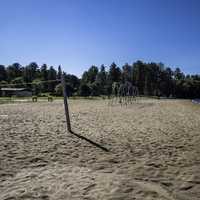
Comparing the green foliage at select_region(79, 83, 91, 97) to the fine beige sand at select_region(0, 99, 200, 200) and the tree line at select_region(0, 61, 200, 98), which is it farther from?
the fine beige sand at select_region(0, 99, 200, 200)

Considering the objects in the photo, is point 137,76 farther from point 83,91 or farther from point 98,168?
point 98,168

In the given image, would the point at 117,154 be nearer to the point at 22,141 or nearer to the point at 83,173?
the point at 83,173

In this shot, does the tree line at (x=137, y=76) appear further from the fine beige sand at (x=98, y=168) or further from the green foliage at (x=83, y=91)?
the fine beige sand at (x=98, y=168)

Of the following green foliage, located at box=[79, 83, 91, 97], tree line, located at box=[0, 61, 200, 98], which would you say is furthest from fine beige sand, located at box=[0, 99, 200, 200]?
tree line, located at box=[0, 61, 200, 98]

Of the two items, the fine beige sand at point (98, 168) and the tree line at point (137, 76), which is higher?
the tree line at point (137, 76)

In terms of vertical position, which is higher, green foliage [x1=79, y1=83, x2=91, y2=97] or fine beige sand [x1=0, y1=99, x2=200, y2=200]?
green foliage [x1=79, y1=83, x2=91, y2=97]

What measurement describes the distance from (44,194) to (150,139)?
4.64 m

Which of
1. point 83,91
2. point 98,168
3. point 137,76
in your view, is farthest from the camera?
point 137,76

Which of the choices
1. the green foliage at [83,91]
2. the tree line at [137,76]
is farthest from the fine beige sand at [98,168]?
Answer: the tree line at [137,76]

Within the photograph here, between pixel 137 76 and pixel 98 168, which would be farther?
pixel 137 76

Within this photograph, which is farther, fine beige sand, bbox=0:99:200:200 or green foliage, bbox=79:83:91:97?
green foliage, bbox=79:83:91:97

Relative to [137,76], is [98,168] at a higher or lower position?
lower

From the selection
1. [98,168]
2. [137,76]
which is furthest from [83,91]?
[98,168]

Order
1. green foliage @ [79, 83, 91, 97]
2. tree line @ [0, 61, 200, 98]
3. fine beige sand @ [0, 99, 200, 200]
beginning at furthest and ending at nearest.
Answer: tree line @ [0, 61, 200, 98], green foliage @ [79, 83, 91, 97], fine beige sand @ [0, 99, 200, 200]
